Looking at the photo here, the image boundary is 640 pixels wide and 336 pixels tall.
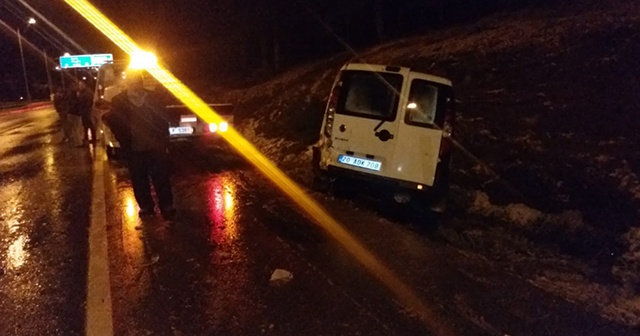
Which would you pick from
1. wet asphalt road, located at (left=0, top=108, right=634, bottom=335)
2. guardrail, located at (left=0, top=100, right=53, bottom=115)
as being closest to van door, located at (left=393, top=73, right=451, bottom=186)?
wet asphalt road, located at (left=0, top=108, right=634, bottom=335)

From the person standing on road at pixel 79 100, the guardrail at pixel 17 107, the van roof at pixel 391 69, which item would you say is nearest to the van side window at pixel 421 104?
the van roof at pixel 391 69

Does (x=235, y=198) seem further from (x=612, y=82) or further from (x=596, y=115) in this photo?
(x=612, y=82)

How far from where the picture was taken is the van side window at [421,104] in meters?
8.05

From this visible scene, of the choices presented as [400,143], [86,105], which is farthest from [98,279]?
[86,105]

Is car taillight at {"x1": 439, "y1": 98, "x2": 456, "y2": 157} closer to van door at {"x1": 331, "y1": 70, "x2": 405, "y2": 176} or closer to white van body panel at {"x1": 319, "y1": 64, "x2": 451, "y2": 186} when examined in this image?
white van body panel at {"x1": 319, "y1": 64, "x2": 451, "y2": 186}

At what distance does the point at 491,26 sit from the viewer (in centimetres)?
1941

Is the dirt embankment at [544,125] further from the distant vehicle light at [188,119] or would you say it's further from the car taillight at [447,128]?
the distant vehicle light at [188,119]

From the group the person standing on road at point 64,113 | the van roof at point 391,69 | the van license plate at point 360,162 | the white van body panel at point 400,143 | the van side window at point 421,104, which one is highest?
the van roof at point 391,69

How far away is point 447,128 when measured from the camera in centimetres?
814

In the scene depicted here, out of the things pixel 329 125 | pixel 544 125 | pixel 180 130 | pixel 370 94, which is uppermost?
pixel 370 94

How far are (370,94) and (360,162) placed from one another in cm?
97

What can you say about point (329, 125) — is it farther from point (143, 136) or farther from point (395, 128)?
point (143, 136)

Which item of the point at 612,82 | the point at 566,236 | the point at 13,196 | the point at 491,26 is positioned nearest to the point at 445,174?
the point at 566,236

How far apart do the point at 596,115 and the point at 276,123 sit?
27.6ft
